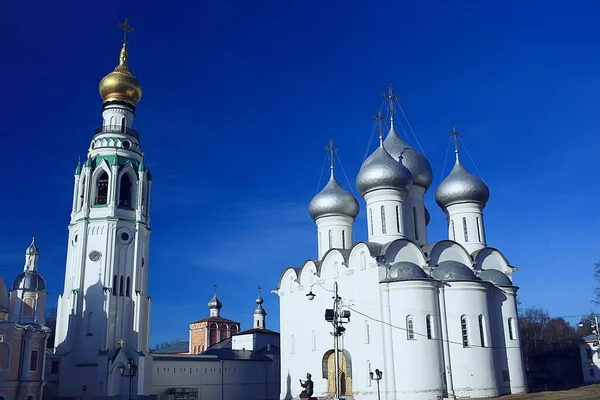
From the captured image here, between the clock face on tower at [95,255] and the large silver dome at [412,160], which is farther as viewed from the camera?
the large silver dome at [412,160]

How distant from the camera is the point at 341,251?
104 feet

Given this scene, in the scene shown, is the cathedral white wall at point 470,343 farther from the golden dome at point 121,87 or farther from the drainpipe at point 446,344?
the golden dome at point 121,87

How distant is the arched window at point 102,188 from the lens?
1399 inches

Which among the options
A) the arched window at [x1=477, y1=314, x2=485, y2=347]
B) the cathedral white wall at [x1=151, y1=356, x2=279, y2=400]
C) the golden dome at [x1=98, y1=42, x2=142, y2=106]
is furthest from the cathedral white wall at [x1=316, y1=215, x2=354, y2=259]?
the golden dome at [x1=98, y1=42, x2=142, y2=106]

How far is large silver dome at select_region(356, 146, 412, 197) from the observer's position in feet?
104

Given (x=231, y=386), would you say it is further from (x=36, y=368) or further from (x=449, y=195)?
(x=449, y=195)

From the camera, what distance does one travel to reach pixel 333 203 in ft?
114

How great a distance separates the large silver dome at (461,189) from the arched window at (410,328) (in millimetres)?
9267

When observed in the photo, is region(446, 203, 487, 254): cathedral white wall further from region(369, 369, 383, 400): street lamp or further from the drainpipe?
region(369, 369, 383, 400): street lamp

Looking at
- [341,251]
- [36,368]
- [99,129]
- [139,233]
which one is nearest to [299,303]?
[341,251]

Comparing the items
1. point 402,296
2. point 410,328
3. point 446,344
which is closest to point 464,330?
point 446,344

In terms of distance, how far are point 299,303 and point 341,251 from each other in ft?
14.3

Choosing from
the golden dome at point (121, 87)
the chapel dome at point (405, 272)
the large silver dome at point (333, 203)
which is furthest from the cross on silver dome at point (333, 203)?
the golden dome at point (121, 87)

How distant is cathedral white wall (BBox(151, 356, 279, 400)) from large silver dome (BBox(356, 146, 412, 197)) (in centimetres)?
1667
